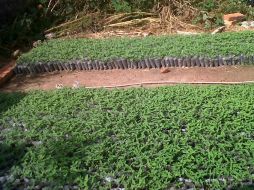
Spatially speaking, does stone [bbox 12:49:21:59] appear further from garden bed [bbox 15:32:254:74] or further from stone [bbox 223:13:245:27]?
stone [bbox 223:13:245:27]

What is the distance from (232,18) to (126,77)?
2.82 m

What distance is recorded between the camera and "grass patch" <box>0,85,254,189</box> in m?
3.30

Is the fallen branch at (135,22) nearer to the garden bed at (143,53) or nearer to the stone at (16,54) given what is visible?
the garden bed at (143,53)

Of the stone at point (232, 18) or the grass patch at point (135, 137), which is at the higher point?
the grass patch at point (135, 137)

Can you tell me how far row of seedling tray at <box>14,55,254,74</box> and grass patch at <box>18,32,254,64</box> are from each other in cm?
7

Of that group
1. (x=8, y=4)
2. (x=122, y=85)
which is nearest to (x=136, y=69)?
(x=122, y=85)

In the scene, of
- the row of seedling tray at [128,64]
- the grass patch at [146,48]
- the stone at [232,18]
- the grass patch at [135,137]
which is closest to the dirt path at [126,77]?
the row of seedling tray at [128,64]

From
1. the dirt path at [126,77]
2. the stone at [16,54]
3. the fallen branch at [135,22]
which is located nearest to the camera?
the dirt path at [126,77]

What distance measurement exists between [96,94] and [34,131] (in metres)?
1.05

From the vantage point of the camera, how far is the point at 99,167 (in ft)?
11.4

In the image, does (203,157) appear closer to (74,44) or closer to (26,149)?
(26,149)

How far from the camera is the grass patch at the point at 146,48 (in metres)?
5.96

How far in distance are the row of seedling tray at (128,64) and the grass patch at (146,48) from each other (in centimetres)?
7

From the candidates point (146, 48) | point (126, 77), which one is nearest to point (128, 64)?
point (126, 77)
